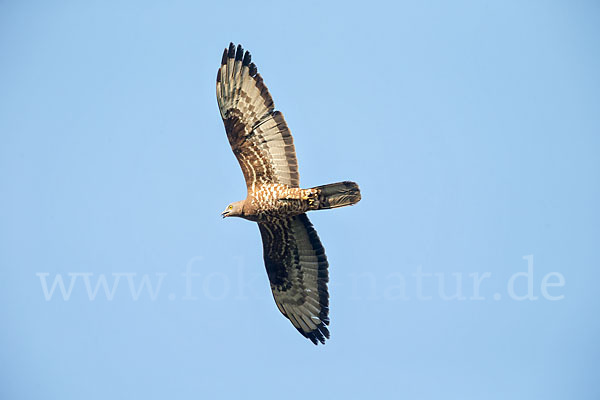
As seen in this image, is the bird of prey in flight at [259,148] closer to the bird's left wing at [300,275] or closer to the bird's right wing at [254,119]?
the bird's right wing at [254,119]

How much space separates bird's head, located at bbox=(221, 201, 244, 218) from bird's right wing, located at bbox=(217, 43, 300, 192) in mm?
640

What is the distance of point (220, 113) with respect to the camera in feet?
51.5

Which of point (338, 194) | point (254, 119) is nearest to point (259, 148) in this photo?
point (254, 119)

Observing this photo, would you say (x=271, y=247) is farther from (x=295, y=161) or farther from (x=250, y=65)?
(x=250, y=65)

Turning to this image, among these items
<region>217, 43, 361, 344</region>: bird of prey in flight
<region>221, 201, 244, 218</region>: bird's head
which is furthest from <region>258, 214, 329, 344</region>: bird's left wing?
<region>221, 201, 244, 218</region>: bird's head

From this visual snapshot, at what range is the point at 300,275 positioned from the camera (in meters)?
16.6

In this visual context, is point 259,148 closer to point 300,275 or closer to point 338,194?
point 338,194

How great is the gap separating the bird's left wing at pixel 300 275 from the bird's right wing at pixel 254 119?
1.17 meters

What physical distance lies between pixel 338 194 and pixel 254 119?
2.04 m

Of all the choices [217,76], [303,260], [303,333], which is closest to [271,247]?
[303,260]

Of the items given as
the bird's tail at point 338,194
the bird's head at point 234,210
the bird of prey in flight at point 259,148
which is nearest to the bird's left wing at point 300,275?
the bird of prey in flight at point 259,148

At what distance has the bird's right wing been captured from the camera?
51.1ft

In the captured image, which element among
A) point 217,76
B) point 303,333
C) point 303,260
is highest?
point 217,76

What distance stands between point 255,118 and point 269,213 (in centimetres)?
170
